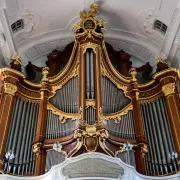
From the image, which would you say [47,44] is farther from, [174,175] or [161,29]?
[174,175]

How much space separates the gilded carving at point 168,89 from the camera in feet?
37.2

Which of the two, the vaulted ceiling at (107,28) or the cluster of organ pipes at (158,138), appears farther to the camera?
the vaulted ceiling at (107,28)

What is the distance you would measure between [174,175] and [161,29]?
633cm

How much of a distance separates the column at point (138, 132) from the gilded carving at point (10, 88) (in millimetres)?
3641

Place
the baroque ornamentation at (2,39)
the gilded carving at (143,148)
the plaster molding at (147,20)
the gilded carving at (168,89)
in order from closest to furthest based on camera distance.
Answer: the gilded carving at (143,148), the gilded carving at (168,89), the baroque ornamentation at (2,39), the plaster molding at (147,20)

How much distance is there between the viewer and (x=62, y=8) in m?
13.6

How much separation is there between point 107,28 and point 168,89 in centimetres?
423

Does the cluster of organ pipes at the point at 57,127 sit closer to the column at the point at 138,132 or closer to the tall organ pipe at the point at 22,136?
the tall organ pipe at the point at 22,136

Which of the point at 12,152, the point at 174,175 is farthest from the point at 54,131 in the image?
the point at 174,175

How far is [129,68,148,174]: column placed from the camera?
31.7 feet

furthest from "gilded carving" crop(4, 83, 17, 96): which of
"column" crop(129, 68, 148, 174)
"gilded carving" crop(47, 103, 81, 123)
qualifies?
"column" crop(129, 68, 148, 174)

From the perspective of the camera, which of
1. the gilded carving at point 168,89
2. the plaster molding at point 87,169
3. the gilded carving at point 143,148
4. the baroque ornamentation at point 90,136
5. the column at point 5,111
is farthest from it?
the gilded carving at point 168,89

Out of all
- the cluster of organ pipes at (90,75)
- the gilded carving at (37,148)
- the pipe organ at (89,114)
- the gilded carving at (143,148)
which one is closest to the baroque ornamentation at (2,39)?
the pipe organ at (89,114)

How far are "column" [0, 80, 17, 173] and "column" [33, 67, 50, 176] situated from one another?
837 millimetres
